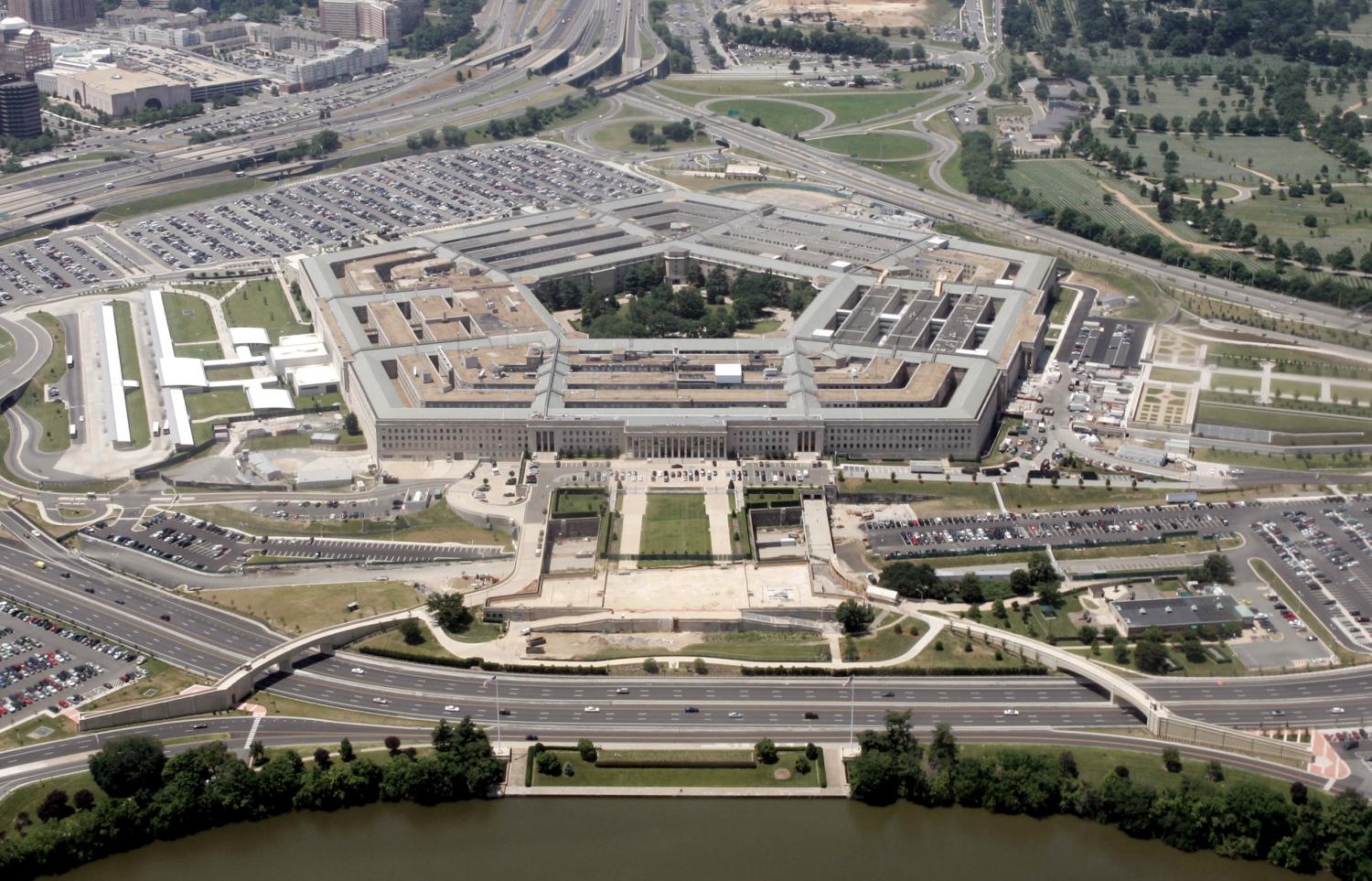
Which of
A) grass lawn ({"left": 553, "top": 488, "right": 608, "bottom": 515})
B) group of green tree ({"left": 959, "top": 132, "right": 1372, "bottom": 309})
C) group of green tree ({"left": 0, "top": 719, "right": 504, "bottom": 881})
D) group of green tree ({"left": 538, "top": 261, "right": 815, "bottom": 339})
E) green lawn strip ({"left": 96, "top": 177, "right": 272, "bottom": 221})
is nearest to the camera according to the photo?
group of green tree ({"left": 0, "top": 719, "right": 504, "bottom": 881})

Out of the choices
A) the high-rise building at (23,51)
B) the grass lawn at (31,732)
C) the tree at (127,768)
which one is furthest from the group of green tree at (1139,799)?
the high-rise building at (23,51)

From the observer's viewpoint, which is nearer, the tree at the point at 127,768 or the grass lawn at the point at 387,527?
the tree at the point at 127,768

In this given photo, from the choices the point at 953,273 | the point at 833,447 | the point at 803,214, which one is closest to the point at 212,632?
the point at 833,447

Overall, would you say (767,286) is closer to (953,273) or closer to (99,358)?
(953,273)

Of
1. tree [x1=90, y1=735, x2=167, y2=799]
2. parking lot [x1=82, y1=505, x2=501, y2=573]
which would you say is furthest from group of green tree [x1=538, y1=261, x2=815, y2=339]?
tree [x1=90, y1=735, x2=167, y2=799]

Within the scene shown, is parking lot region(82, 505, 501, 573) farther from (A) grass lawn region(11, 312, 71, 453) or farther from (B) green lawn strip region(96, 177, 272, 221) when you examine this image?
(B) green lawn strip region(96, 177, 272, 221)

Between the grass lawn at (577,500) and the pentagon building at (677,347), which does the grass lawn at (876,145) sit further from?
the grass lawn at (577,500)

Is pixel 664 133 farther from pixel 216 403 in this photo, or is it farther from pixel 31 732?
pixel 31 732
